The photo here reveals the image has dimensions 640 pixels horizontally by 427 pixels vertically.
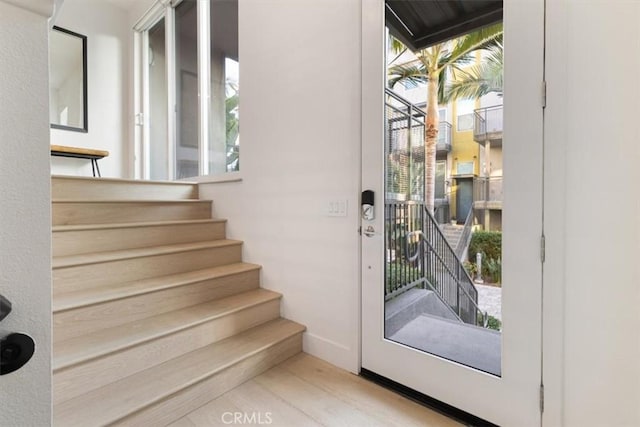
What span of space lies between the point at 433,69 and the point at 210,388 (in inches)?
83.1

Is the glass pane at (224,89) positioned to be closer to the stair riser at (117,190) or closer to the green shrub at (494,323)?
the stair riser at (117,190)

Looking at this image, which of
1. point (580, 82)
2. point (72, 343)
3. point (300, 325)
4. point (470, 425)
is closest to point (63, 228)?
point (72, 343)

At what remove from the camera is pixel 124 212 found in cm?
245

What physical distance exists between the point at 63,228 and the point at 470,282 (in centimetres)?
248

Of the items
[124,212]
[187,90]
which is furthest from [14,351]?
[187,90]

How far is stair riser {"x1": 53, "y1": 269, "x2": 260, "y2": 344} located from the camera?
1.56 m

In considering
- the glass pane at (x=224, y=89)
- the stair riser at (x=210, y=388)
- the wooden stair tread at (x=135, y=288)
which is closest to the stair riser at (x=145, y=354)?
the stair riser at (x=210, y=388)

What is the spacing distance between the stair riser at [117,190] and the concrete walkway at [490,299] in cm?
272

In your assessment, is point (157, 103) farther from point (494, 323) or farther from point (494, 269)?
point (494, 323)

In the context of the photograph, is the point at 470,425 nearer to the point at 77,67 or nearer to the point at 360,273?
the point at 360,273

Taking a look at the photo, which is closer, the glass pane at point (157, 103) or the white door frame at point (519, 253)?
the white door frame at point (519, 253)

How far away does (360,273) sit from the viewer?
190cm

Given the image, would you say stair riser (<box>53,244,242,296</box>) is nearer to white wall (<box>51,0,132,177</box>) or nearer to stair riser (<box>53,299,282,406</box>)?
stair riser (<box>53,299,282,406</box>)

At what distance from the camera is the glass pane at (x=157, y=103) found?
4.00 meters
